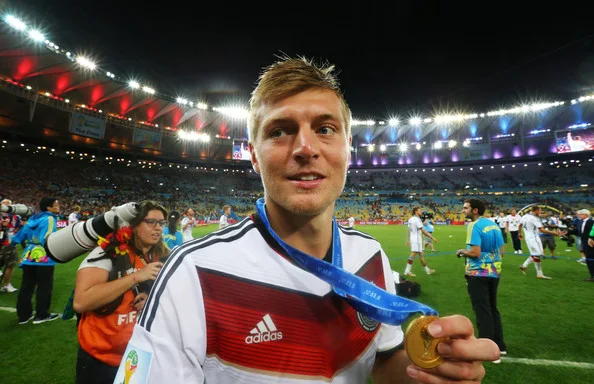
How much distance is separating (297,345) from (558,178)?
7267 centimetres

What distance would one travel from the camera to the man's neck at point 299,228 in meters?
1.37

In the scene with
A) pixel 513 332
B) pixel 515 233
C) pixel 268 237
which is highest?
pixel 268 237

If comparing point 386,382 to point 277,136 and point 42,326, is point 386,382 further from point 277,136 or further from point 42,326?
point 42,326

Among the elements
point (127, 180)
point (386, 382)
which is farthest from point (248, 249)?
point (127, 180)

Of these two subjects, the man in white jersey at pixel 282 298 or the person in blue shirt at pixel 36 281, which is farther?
the person in blue shirt at pixel 36 281

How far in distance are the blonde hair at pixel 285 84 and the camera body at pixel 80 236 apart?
1.80m

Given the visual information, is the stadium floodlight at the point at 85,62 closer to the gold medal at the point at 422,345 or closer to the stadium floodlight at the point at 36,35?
the stadium floodlight at the point at 36,35

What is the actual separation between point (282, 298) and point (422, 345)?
575 millimetres

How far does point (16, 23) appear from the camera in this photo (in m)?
24.5

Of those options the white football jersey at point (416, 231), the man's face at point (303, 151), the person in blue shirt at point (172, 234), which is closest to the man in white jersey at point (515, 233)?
the white football jersey at point (416, 231)

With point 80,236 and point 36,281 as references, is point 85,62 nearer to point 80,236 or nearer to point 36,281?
point 36,281

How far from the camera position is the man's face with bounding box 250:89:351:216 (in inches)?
47.9

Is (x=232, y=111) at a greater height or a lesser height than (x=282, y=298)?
greater

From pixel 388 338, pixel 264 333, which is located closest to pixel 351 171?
pixel 388 338
